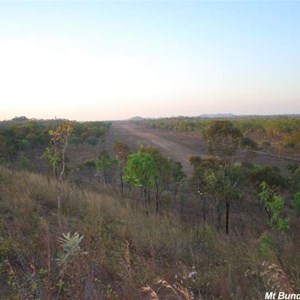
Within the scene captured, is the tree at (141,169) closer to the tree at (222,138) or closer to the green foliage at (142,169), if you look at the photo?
the green foliage at (142,169)

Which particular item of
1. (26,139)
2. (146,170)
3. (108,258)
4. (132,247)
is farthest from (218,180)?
(26,139)

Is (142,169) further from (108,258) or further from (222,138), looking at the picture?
(108,258)

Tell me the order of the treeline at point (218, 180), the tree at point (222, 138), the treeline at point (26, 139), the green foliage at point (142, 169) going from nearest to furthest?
the green foliage at point (142, 169) < the treeline at point (218, 180) < the tree at point (222, 138) < the treeline at point (26, 139)

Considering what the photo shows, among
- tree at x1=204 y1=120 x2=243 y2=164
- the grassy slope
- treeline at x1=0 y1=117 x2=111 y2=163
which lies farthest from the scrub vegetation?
treeline at x1=0 y1=117 x2=111 y2=163

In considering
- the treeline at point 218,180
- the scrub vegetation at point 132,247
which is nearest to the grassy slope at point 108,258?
the scrub vegetation at point 132,247

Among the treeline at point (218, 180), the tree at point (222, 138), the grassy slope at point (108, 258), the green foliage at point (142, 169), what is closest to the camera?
the grassy slope at point (108, 258)

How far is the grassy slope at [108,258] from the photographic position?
3391 millimetres

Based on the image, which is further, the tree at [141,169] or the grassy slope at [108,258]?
the tree at [141,169]

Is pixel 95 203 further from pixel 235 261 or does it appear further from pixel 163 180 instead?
pixel 163 180

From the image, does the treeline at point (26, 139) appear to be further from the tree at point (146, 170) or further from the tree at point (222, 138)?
the tree at point (222, 138)

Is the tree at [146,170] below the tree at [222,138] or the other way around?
below

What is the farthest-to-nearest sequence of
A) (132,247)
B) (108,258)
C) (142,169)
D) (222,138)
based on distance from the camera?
(222,138) < (142,169) < (132,247) < (108,258)

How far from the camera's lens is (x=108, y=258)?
4.48m

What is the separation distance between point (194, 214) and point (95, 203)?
8.41 m
